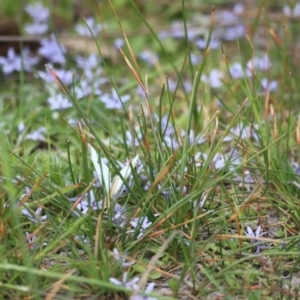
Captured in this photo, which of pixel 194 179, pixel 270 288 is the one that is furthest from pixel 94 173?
pixel 270 288

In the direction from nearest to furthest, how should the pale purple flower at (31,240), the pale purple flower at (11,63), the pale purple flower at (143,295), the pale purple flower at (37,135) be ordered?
the pale purple flower at (143,295) → the pale purple flower at (31,240) → the pale purple flower at (37,135) → the pale purple flower at (11,63)

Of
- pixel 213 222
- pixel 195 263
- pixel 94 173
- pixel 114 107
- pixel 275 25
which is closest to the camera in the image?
pixel 195 263

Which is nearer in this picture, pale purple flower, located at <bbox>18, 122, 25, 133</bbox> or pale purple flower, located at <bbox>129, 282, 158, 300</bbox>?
pale purple flower, located at <bbox>129, 282, 158, 300</bbox>

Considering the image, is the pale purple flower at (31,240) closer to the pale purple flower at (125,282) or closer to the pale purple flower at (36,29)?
the pale purple flower at (125,282)

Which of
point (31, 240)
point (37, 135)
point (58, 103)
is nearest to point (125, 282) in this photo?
point (31, 240)

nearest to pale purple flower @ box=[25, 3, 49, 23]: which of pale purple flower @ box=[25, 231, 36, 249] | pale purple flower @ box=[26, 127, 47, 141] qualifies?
pale purple flower @ box=[26, 127, 47, 141]

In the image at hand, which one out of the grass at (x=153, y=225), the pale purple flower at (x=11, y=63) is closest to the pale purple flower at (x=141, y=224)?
the grass at (x=153, y=225)

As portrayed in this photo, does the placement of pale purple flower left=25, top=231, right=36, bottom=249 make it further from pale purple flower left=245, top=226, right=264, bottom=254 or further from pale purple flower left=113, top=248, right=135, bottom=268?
pale purple flower left=245, top=226, right=264, bottom=254

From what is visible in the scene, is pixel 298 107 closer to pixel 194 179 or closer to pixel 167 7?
pixel 194 179

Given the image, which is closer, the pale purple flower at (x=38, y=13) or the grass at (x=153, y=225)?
the grass at (x=153, y=225)

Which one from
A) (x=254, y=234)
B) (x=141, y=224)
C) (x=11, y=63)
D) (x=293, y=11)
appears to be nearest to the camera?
(x=141, y=224)

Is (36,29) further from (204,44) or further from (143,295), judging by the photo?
(143,295)
